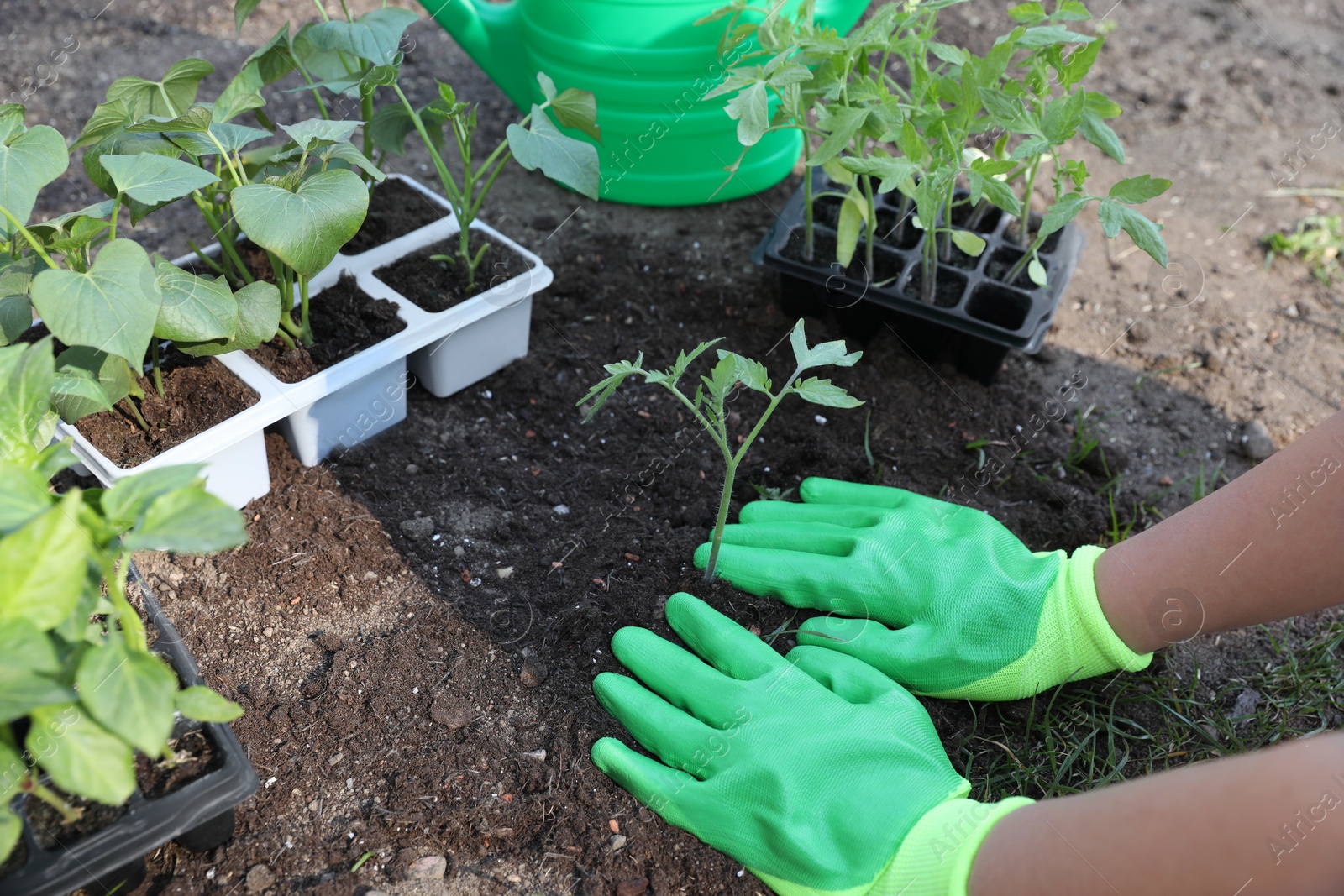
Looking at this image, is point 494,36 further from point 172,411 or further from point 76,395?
point 76,395

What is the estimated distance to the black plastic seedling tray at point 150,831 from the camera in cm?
88

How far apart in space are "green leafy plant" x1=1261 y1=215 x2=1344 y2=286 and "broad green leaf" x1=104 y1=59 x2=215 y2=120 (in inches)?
86.5

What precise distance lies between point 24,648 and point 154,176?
0.64 metres

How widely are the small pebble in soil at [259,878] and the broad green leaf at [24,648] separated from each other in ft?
1.51

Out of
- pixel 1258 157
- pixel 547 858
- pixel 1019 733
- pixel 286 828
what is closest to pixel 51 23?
pixel 286 828

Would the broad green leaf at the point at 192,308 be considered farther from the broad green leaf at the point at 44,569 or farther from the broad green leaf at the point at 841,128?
the broad green leaf at the point at 841,128

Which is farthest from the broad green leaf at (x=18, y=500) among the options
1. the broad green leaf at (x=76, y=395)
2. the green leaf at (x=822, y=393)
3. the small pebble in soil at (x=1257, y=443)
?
the small pebble in soil at (x=1257, y=443)

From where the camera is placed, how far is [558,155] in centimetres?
140

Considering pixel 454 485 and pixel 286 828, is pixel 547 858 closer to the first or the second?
pixel 286 828

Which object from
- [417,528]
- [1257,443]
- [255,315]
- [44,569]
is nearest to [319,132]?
[255,315]

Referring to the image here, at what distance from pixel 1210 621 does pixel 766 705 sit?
0.61 m

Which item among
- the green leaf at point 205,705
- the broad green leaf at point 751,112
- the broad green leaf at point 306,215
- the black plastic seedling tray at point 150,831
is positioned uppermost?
the broad green leaf at point 751,112

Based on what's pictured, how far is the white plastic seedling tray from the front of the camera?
132 centimetres

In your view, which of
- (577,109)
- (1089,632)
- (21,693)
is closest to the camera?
(21,693)
